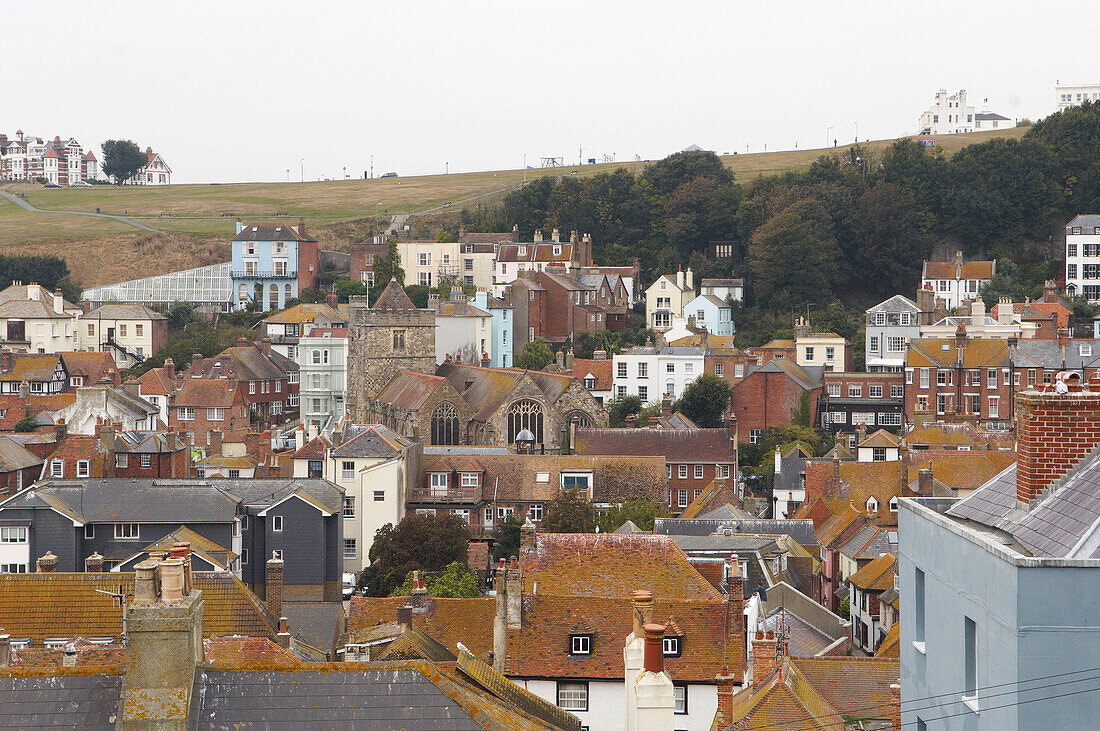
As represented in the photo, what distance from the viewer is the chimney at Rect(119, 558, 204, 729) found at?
37.3 feet

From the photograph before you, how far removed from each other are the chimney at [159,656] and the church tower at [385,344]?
226 feet

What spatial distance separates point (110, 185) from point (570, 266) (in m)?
108

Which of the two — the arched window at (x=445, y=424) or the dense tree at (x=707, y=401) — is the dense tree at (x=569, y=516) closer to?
the arched window at (x=445, y=424)

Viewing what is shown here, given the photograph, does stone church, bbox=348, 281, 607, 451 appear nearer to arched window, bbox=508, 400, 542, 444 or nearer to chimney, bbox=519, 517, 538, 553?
arched window, bbox=508, 400, 542, 444

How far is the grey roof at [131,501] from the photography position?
4766 centimetres

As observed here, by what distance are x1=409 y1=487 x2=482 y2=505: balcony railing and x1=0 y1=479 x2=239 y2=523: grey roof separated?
47.3 feet

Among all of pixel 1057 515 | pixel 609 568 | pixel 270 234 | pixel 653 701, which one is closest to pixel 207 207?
pixel 270 234

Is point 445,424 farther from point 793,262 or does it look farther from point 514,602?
point 514,602

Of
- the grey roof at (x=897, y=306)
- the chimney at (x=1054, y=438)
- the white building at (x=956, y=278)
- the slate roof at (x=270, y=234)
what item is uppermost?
the slate roof at (x=270, y=234)

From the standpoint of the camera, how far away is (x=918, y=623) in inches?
520

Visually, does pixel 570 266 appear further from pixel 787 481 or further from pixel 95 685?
pixel 95 685

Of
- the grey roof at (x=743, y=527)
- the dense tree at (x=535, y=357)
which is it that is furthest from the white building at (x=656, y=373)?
the grey roof at (x=743, y=527)

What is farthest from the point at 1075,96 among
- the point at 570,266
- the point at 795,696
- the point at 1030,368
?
the point at 795,696

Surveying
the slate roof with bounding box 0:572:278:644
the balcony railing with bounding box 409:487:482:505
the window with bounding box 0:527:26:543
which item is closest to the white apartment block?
the balcony railing with bounding box 409:487:482:505
